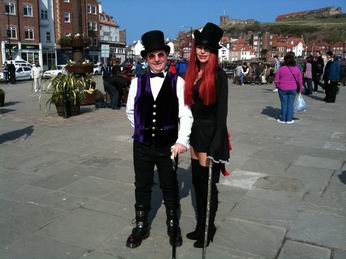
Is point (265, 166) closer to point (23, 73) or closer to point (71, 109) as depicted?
point (71, 109)

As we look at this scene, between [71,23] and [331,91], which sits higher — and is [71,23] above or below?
above

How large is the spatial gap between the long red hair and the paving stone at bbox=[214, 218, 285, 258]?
4.22 ft

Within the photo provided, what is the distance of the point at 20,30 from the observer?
163ft

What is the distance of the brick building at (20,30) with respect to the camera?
1859 inches

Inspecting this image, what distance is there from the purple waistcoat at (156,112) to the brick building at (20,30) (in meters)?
47.4

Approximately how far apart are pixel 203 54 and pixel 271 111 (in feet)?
30.5

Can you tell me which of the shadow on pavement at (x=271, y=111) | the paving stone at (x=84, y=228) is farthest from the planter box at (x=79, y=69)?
the paving stone at (x=84, y=228)

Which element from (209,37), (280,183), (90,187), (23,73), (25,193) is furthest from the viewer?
(23,73)

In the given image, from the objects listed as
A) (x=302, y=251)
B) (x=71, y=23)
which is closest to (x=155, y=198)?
(x=302, y=251)

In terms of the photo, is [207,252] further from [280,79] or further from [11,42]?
[11,42]

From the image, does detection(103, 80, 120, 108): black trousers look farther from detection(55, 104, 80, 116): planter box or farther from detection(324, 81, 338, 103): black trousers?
detection(324, 81, 338, 103): black trousers

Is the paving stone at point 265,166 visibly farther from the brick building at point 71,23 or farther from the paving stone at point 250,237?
the brick building at point 71,23

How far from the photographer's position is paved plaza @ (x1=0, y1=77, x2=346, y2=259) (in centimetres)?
342

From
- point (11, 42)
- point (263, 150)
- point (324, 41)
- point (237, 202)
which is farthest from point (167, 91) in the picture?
point (324, 41)
